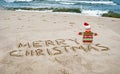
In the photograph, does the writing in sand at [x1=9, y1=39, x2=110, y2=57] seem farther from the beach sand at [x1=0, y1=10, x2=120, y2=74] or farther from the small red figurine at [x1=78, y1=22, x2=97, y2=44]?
the small red figurine at [x1=78, y1=22, x2=97, y2=44]

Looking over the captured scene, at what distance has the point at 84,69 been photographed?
2.97m

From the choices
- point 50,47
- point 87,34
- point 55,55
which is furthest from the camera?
point 50,47

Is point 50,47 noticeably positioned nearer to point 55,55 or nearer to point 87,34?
point 55,55

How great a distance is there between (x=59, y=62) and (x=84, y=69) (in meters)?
0.48

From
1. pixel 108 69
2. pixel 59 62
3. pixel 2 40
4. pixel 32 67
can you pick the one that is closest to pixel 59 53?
pixel 59 62

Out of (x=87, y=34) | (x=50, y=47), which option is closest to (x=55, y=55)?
(x=50, y=47)

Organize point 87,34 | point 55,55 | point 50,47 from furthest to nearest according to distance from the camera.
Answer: point 50,47
point 87,34
point 55,55

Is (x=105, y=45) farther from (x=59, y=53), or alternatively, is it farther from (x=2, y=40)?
(x=2, y=40)

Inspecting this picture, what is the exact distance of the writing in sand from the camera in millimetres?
3641

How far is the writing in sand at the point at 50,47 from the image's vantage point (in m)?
3.64

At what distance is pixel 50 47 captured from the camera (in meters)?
3.94

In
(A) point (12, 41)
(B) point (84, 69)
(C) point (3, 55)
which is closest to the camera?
(B) point (84, 69)

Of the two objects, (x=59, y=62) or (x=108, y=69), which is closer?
(x=108, y=69)

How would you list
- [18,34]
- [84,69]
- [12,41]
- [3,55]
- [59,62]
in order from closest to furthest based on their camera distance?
[84,69] → [59,62] → [3,55] → [12,41] → [18,34]
